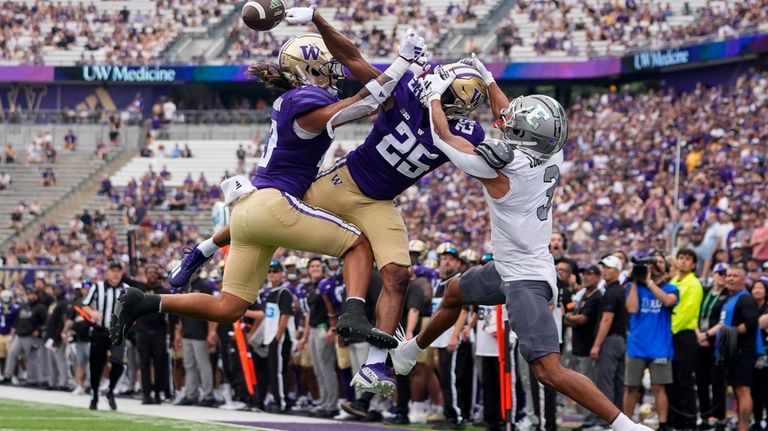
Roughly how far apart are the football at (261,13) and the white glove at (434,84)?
978 millimetres

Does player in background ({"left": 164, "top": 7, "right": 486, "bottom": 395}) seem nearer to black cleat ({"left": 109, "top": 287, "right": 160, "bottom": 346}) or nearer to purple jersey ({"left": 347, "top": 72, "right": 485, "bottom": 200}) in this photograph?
purple jersey ({"left": 347, "top": 72, "right": 485, "bottom": 200})

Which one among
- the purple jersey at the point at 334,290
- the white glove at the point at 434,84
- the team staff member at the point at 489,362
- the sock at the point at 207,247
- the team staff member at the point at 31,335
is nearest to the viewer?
the white glove at the point at 434,84

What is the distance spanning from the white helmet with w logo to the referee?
6.64m

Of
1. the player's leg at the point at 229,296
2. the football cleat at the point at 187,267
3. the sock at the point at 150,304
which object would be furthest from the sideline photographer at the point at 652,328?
the sock at the point at 150,304

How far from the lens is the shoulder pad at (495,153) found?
8.10 m

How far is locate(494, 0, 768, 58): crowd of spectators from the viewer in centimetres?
3425

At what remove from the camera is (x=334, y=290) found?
48.7 feet

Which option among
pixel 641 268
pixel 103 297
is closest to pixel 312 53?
pixel 641 268

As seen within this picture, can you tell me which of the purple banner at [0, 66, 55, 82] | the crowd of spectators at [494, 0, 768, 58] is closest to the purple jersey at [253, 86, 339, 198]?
the crowd of spectators at [494, 0, 768, 58]

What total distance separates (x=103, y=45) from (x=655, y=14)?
1715 centimetres

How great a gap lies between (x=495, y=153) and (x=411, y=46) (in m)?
0.97

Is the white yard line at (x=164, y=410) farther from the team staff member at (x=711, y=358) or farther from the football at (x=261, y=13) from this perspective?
the football at (x=261, y=13)

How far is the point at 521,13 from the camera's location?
40.5 metres

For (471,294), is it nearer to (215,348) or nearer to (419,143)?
(419,143)
